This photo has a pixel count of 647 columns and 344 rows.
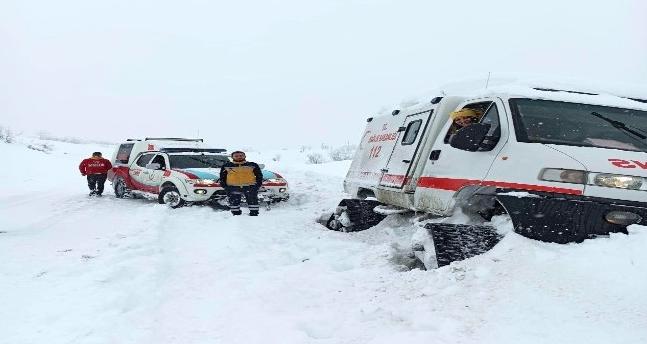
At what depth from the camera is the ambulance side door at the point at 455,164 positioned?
533 centimetres

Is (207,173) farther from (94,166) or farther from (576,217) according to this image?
(576,217)

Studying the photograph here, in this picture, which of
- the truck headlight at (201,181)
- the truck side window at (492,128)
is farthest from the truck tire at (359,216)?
the truck headlight at (201,181)

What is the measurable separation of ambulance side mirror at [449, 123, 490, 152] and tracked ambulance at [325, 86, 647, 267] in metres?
0.01

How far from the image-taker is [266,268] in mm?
6211

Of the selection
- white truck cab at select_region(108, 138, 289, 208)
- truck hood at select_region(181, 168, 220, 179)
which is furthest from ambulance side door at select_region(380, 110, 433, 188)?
truck hood at select_region(181, 168, 220, 179)

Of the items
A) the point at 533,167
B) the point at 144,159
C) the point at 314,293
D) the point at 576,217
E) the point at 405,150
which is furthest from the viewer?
the point at 144,159

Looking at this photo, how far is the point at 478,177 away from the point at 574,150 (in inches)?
37.6

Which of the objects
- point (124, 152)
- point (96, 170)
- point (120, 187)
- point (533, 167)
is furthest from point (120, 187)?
point (533, 167)

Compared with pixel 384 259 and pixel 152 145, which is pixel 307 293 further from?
pixel 152 145

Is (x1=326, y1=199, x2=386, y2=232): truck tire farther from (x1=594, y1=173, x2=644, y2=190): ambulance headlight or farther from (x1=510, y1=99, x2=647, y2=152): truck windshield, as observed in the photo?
(x1=594, y1=173, x2=644, y2=190): ambulance headlight

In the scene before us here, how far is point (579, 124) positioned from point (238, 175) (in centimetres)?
731

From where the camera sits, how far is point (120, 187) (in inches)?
607

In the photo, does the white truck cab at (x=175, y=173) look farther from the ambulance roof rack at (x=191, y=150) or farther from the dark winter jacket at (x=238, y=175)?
the dark winter jacket at (x=238, y=175)

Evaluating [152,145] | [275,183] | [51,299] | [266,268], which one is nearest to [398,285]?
[266,268]
